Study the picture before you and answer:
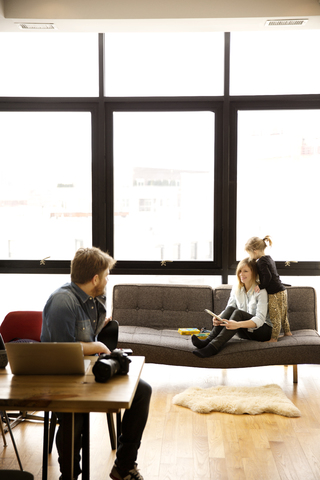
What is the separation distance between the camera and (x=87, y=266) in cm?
236

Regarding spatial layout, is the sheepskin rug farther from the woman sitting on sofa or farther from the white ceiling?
the white ceiling

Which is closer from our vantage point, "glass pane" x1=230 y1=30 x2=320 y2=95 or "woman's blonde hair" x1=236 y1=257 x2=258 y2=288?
"woman's blonde hair" x1=236 y1=257 x2=258 y2=288

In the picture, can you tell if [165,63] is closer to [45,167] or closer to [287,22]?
[287,22]

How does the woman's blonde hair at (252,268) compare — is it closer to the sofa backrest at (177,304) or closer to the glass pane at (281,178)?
the sofa backrest at (177,304)

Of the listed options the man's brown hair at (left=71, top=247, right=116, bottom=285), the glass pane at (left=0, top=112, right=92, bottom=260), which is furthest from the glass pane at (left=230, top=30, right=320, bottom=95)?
the man's brown hair at (left=71, top=247, right=116, bottom=285)

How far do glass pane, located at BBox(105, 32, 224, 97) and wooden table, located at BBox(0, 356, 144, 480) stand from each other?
3.78 meters

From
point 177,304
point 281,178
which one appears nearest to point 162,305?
point 177,304

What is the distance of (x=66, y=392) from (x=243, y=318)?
2559 mm

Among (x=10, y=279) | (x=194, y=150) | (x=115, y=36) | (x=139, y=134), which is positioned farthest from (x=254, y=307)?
(x=115, y=36)

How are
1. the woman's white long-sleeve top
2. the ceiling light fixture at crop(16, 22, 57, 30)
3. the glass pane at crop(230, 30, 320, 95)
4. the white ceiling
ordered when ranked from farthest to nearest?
the glass pane at crop(230, 30, 320, 95) → the ceiling light fixture at crop(16, 22, 57, 30) → the white ceiling → the woman's white long-sleeve top

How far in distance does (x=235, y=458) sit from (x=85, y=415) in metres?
1.23

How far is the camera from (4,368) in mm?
2080

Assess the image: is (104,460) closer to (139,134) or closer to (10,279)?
(10,279)

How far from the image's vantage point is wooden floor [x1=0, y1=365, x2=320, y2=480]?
2.66 m
